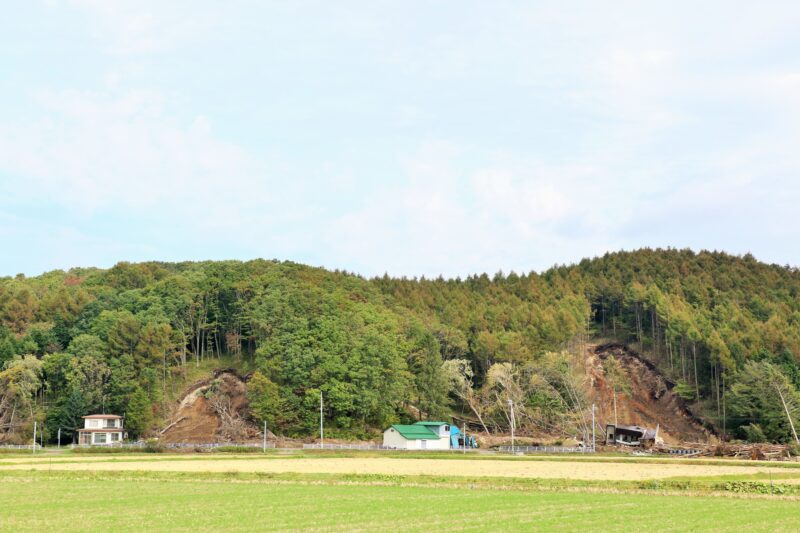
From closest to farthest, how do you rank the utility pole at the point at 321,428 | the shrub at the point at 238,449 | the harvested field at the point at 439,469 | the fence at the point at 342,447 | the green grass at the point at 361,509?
the green grass at the point at 361,509 < the harvested field at the point at 439,469 < the shrub at the point at 238,449 < the fence at the point at 342,447 < the utility pole at the point at 321,428

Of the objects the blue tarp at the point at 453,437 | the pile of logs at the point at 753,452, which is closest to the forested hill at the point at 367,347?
the blue tarp at the point at 453,437

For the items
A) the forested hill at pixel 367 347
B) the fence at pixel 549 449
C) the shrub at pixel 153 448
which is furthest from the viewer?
the forested hill at pixel 367 347

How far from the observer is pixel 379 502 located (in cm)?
2761

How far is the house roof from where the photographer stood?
81.9 meters

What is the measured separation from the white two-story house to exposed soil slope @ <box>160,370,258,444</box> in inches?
198

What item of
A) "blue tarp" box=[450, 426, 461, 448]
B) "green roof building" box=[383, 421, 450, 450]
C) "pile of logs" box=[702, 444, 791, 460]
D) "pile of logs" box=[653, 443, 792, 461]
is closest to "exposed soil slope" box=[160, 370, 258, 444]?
"green roof building" box=[383, 421, 450, 450]

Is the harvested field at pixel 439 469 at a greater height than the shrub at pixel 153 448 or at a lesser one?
greater

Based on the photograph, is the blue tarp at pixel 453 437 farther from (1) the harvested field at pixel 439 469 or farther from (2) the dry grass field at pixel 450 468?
(1) the harvested field at pixel 439 469

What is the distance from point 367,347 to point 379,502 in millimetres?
63417

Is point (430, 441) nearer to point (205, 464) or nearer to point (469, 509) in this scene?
point (205, 464)

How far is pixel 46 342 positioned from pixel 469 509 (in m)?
93.5

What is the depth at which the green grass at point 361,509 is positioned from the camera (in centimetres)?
2161

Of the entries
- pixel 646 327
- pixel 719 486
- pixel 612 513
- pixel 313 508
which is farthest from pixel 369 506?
pixel 646 327

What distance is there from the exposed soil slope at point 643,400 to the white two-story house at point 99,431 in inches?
2339
